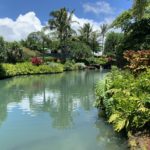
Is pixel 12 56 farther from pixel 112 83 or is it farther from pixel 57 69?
pixel 112 83

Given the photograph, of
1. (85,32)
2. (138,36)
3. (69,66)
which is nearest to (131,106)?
(138,36)

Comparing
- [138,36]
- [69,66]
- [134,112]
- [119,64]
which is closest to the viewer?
[134,112]

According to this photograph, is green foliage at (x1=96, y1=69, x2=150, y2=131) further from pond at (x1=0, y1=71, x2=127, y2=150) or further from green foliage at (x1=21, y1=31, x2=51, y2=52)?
green foliage at (x1=21, y1=31, x2=51, y2=52)

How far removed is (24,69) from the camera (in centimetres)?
3450

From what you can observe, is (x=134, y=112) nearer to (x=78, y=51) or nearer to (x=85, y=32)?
(x=78, y=51)

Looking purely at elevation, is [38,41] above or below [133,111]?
above

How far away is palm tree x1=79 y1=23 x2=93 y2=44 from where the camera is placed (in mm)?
62938

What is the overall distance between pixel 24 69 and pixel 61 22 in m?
14.0

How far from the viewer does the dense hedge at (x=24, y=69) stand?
2964cm

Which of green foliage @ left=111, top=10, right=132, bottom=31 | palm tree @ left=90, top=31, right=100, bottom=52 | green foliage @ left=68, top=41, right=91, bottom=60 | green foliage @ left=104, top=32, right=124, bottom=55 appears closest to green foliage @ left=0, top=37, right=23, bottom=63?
green foliage @ left=68, top=41, right=91, bottom=60

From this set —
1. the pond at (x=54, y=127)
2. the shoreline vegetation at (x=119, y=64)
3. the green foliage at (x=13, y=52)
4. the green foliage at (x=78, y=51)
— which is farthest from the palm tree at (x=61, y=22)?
the pond at (x=54, y=127)

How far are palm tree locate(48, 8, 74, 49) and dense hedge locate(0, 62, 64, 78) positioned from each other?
9343 mm

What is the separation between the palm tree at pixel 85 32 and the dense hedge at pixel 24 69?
2491cm

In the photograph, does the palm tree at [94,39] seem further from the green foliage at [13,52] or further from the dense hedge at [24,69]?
the green foliage at [13,52]
